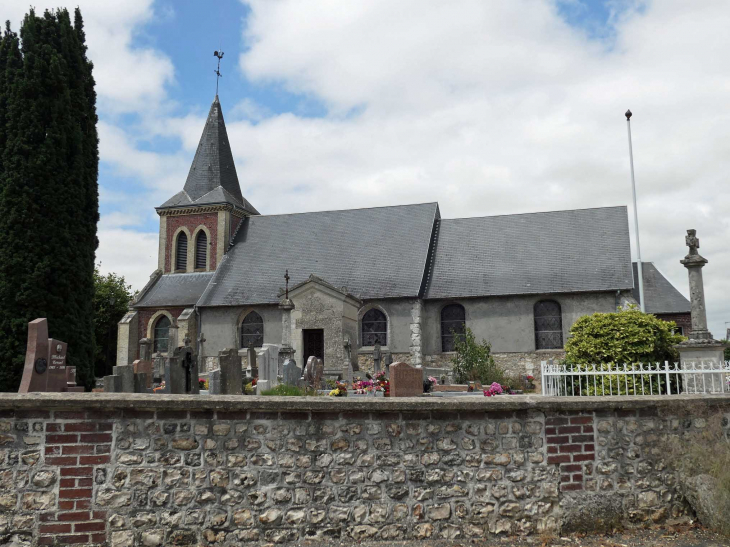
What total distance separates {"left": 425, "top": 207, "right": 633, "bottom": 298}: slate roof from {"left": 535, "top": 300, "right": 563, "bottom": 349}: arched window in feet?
2.85

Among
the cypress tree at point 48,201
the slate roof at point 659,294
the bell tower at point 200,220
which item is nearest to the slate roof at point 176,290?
the bell tower at point 200,220

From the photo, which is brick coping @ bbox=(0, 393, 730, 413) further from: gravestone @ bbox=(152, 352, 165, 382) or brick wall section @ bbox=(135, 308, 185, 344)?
brick wall section @ bbox=(135, 308, 185, 344)

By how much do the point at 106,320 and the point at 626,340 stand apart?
33.2m

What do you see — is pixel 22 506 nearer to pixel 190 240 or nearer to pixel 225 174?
pixel 190 240

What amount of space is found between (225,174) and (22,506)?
29.3 metres

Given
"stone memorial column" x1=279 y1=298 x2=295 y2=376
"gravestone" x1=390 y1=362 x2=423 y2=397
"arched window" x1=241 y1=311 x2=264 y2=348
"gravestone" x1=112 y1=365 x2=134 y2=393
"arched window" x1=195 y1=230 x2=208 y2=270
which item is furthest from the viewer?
"arched window" x1=195 y1=230 x2=208 y2=270

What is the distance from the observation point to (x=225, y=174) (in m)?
32.7

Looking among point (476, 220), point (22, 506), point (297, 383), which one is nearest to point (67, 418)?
point (22, 506)

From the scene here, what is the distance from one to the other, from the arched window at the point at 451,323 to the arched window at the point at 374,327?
2.53 meters

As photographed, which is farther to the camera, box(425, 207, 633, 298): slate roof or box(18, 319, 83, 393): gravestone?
box(425, 207, 633, 298): slate roof

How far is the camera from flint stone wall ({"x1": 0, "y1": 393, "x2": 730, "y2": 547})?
4793 millimetres

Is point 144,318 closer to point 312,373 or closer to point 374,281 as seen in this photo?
point 374,281

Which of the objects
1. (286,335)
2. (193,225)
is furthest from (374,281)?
(193,225)

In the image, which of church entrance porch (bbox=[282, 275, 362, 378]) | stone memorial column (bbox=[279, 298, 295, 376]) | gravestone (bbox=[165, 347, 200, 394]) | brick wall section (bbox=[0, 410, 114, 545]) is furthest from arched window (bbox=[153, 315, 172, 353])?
brick wall section (bbox=[0, 410, 114, 545])
